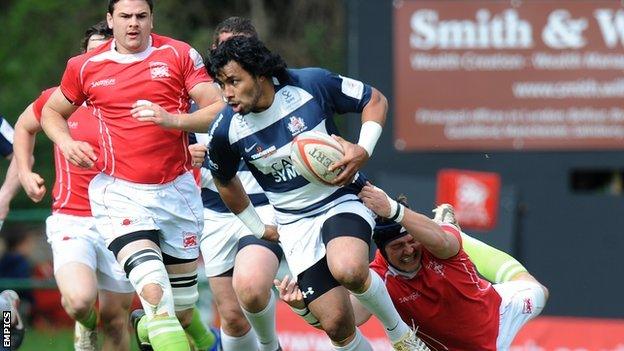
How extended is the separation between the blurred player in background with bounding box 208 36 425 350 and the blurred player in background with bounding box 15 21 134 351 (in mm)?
1219

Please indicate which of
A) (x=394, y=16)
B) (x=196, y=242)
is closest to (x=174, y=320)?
(x=196, y=242)

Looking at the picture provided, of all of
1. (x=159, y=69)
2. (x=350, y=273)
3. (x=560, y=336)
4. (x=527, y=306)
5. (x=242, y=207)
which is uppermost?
(x=159, y=69)

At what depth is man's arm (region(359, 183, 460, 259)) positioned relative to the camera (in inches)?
309

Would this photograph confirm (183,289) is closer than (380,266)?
No

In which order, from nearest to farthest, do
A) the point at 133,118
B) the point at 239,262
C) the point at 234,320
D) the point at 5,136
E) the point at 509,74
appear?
the point at 133,118 < the point at 239,262 < the point at 234,320 < the point at 5,136 < the point at 509,74

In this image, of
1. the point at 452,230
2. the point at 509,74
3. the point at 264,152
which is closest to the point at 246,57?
the point at 264,152

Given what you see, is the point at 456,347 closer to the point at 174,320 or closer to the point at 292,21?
the point at 174,320

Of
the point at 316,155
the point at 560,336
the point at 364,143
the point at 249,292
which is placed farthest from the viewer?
the point at 560,336

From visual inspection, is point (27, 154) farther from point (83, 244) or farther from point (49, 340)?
point (49, 340)

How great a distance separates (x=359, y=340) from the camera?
8289mm

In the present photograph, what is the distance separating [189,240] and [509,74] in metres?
5.25

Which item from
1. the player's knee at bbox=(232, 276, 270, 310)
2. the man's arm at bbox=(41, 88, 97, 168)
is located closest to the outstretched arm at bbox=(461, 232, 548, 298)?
the player's knee at bbox=(232, 276, 270, 310)

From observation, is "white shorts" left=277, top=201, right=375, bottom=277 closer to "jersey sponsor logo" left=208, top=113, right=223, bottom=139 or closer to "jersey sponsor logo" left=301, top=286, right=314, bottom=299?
"jersey sponsor logo" left=301, top=286, right=314, bottom=299

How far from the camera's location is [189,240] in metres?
8.62
